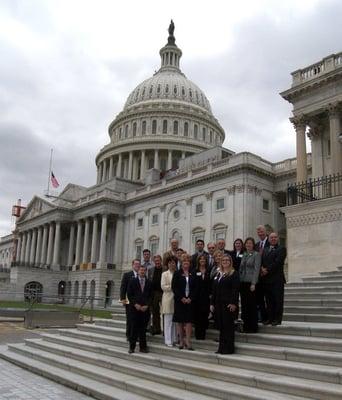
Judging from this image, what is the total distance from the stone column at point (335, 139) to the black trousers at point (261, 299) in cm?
1436

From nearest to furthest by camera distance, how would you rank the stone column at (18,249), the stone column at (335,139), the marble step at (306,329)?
the marble step at (306,329)
the stone column at (335,139)
the stone column at (18,249)

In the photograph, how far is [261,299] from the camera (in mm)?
10961

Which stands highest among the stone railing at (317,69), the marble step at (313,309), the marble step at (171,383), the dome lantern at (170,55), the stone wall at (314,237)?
the dome lantern at (170,55)

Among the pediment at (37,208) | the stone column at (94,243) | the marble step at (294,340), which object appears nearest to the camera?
the marble step at (294,340)

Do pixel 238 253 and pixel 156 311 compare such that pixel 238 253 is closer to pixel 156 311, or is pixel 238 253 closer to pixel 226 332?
pixel 226 332

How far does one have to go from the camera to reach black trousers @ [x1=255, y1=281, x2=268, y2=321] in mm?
10867

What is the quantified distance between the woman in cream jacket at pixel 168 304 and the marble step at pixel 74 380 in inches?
77.3

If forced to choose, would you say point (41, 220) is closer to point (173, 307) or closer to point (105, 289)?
point (105, 289)

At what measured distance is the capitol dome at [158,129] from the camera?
95.4m

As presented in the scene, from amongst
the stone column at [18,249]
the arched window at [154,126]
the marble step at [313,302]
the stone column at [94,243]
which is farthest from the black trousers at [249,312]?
the stone column at [18,249]

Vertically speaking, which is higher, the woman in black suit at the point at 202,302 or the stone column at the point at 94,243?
the stone column at the point at 94,243

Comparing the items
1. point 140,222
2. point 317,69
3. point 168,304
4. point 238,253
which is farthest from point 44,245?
point 238,253

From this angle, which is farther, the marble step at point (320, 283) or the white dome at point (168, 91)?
the white dome at point (168, 91)

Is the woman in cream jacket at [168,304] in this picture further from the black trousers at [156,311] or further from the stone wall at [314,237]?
the stone wall at [314,237]
